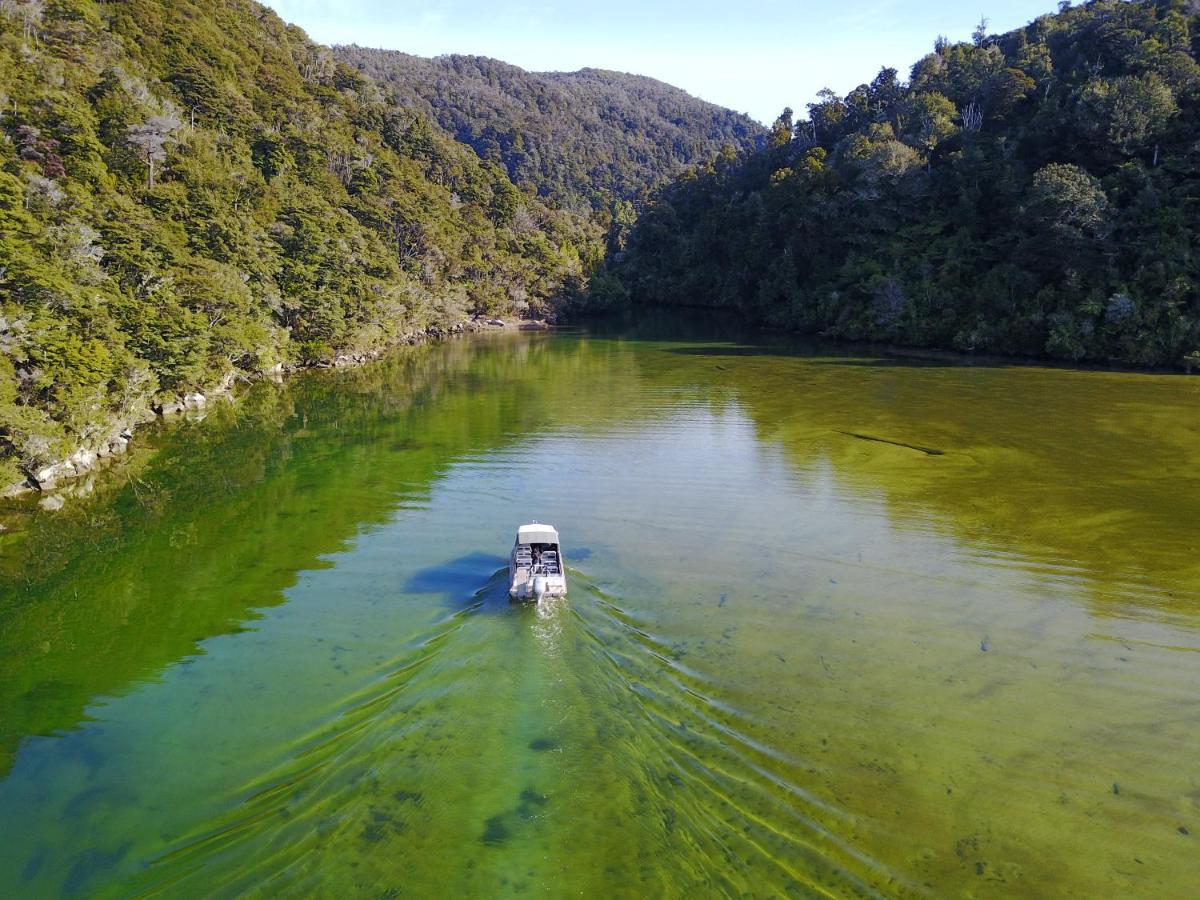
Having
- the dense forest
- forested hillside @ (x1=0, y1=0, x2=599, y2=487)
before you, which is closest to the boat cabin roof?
forested hillside @ (x1=0, y1=0, x2=599, y2=487)

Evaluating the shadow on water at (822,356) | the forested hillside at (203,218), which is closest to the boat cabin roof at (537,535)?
the forested hillside at (203,218)

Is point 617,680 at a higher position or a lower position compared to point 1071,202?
lower

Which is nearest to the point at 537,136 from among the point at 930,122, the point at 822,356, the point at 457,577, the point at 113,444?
the point at 930,122

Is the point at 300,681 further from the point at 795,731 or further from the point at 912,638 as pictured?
the point at 912,638

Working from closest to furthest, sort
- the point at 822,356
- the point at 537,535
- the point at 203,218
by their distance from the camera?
the point at 537,535
the point at 203,218
the point at 822,356

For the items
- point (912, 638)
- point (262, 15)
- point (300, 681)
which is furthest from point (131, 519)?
point (262, 15)

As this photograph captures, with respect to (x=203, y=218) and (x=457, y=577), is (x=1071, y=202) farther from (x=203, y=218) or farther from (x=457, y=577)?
(x=203, y=218)

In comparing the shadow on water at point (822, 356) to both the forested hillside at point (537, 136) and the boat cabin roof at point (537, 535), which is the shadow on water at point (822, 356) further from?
the forested hillside at point (537, 136)
